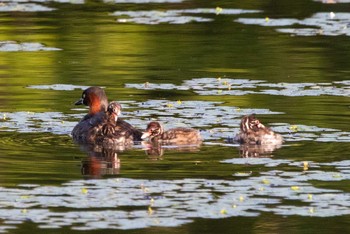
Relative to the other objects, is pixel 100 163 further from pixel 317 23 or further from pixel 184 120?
pixel 317 23

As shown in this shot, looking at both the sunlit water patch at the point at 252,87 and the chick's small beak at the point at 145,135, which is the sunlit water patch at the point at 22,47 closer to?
the sunlit water patch at the point at 252,87

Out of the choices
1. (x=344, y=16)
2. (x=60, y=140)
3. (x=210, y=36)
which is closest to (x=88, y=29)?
(x=210, y=36)

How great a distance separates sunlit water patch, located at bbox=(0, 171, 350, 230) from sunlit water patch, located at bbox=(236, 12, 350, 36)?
12.2 meters

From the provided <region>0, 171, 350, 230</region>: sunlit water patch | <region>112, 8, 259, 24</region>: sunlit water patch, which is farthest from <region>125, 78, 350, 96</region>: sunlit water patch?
<region>112, 8, 259, 24</region>: sunlit water patch

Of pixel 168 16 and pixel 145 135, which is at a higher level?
pixel 168 16

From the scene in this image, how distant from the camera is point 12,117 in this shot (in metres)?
14.3

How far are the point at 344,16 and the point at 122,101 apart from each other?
10130 millimetres

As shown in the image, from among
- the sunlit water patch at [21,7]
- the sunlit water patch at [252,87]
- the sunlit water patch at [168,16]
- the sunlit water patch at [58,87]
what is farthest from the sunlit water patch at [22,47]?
the sunlit water patch at [21,7]

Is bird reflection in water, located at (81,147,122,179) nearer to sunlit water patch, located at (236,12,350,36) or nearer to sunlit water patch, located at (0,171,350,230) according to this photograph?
sunlit water patch, located at (0,171,350,230)

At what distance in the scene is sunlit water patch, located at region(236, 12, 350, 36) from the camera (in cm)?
2288

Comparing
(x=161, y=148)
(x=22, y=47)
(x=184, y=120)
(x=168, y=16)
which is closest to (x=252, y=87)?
(x=184, y=120)

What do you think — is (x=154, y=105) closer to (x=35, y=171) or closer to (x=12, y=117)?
(x=12, y=117)

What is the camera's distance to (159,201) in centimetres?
995

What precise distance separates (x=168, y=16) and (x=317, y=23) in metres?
3.12
